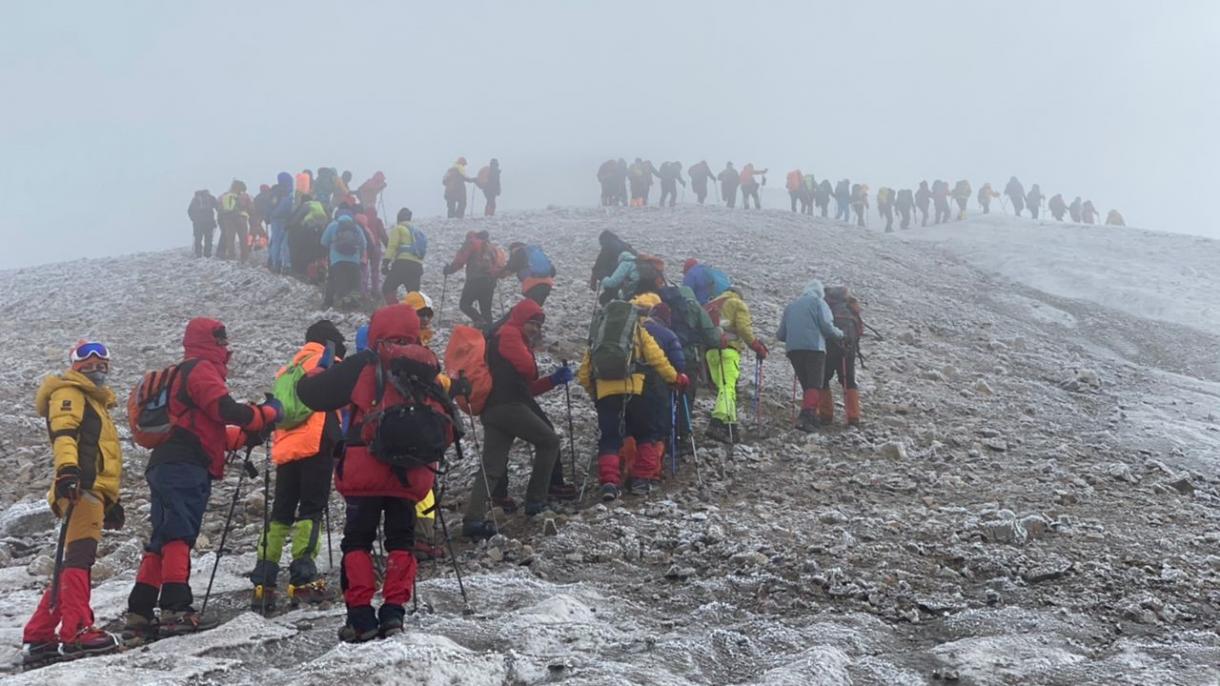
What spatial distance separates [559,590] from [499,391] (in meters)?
2.33

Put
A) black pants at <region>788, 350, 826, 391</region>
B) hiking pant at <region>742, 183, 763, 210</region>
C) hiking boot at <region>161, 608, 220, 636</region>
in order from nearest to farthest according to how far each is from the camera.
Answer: hiking boot at <region>161, 608, 220, 636</region> → black pants at <region>788, 350, 826, 391</region> → hiking pant at <region>742, 183, 763, 210</region>

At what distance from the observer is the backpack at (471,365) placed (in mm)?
8234

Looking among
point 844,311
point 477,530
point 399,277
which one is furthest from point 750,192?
point 477,530

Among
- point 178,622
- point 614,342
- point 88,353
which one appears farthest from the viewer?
point 614,342

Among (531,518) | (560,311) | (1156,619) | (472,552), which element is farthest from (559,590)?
(560,311)

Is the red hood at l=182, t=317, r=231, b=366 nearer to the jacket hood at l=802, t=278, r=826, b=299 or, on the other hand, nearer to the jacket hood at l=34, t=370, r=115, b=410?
the jacket hood at l=34, t=370, r=115, b=410

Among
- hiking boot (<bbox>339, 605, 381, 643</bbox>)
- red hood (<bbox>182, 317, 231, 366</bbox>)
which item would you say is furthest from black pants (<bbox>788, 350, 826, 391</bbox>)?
hiking boot (<bbox>339, 605, 381, 643</bbox>)

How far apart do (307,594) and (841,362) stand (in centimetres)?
727

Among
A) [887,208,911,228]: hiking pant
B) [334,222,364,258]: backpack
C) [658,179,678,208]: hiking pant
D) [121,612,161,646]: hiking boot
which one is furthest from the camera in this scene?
[887,208,911,228]: hiking pant

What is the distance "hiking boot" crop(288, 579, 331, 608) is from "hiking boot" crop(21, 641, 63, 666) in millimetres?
1454

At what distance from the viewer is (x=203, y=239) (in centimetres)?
2517

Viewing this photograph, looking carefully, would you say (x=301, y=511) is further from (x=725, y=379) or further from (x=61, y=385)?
(x=725, y=379)

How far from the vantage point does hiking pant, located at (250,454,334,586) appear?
670 cm

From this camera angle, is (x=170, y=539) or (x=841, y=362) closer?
(x=170, y=539)
